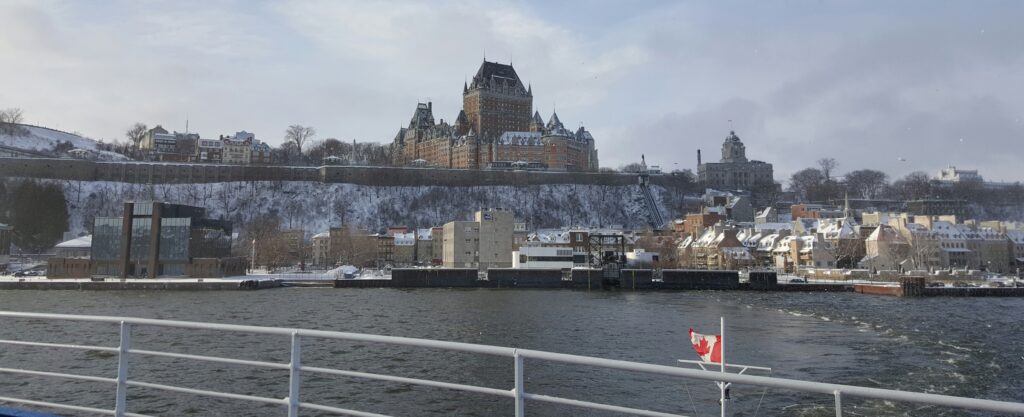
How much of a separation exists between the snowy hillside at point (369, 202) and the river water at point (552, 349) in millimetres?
70268

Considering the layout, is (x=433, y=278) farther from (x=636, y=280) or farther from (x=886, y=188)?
(x=886, y=188)

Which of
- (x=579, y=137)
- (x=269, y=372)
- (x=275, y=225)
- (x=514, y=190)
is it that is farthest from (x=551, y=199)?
(x=269, y=372)

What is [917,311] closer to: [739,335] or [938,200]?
[739,335]

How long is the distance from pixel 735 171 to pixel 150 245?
143245 mm

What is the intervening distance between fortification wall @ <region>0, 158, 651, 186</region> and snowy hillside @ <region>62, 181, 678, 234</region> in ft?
4.16

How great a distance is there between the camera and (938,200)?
148500 millimetres

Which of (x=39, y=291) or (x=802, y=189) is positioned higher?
(x=802, y=189)

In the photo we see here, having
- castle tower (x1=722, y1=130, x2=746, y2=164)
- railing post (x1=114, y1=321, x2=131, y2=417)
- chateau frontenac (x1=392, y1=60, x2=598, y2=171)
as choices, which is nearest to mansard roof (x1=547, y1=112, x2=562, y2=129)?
chateau frontenac (x1=392, y1=60, x2=598, y2=171)

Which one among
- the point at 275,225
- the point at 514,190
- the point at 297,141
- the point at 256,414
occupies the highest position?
the point at 297,141

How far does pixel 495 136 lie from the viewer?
505 feet

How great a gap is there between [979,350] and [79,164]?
128295 mm

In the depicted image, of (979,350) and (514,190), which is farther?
(514,190)

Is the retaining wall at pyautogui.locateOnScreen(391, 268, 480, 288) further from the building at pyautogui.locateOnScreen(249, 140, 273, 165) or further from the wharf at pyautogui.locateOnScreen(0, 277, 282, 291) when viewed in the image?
the building at pyautogui.locateOnScreen(249, 140, 273, 165)

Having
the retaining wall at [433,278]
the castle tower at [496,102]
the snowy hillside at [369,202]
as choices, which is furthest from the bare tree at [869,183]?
the retaining wall at [433,278]
